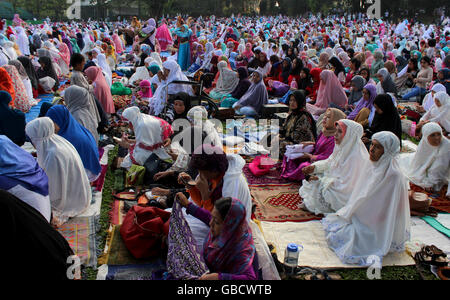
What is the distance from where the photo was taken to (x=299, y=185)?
4.70 m

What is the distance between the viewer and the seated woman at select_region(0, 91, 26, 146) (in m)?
5.23

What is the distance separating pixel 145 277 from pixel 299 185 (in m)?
2.37

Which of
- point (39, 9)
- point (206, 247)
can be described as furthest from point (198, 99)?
point (39, 9)

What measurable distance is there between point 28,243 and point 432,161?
422cm

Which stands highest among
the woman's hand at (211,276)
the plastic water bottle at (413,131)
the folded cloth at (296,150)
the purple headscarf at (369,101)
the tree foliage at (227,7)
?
the tree foliage at (227,7)

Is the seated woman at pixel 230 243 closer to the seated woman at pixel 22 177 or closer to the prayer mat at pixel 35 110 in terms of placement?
the seated woman at pixel 22 177

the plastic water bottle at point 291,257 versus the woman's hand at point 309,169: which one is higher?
the woman's hand at point 309,169

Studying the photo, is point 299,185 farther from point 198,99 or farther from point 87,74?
point 87,74

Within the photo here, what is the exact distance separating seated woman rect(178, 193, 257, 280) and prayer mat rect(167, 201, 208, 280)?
0.12 metres

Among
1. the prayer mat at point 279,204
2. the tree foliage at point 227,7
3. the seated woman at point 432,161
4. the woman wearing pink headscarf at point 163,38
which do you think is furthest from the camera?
the tree foliage at point 227,7

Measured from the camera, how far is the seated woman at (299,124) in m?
5.13

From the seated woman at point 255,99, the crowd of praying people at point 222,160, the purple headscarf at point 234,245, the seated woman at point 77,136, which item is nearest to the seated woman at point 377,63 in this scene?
the crowd of praying people at point 222,160

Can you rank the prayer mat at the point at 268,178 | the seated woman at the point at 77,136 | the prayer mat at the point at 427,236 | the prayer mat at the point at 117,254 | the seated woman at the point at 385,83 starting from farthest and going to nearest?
the seated woman at the point at 385,83 → the prayer mat at the point at 268,178 → the seated woman at the point at 77,136 → the prayer mat at the point at 427,236 → the prayer mat at the point at 117,254

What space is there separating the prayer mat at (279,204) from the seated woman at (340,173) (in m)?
0.13
